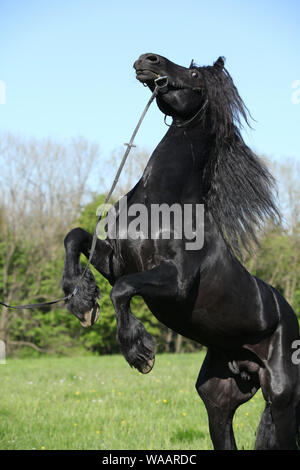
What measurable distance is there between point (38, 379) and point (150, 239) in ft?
29.6

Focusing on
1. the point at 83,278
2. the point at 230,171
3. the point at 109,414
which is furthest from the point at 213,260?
the point at 109,414

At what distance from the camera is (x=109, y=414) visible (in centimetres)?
765

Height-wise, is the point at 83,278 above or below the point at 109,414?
above

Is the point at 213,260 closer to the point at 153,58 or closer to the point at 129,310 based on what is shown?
the point at 129,310

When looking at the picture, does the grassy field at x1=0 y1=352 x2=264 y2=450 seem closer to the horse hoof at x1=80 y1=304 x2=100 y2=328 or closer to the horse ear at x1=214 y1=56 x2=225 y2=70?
the horse hoof at x1=80 y1=304 x2=100 y2=328

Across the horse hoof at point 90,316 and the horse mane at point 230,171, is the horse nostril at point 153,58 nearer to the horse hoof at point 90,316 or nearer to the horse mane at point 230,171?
the horse mane at point 230,171

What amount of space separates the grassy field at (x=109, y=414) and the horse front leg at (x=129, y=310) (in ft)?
10.1

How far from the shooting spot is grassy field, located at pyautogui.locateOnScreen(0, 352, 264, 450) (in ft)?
20.8

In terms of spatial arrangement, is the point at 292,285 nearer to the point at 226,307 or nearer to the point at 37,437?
the point at 37,437

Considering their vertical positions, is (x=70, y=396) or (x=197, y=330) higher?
(x=197, y=330)

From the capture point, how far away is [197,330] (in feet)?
12.8

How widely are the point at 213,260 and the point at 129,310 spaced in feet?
2.63

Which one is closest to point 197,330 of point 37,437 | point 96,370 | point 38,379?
point 37,437
